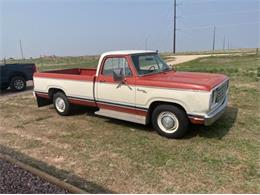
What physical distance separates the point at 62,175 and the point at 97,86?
286cm

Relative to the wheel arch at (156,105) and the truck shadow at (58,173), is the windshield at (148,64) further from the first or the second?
the truck shadow at (58,173)

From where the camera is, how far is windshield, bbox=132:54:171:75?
6.50m

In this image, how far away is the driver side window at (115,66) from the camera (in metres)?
6.49

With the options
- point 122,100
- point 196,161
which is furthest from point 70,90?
point 196,161

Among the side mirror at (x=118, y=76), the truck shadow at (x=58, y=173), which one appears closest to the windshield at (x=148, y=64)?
the side mirror at (x=118, y=76)

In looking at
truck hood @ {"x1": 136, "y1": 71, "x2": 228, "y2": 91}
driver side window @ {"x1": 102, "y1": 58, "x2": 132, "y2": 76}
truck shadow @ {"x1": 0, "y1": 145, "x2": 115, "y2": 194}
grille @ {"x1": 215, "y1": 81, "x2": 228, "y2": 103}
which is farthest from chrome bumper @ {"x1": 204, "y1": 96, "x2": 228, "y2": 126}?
truck shadow @ {"x1": 0, "y1": 145, "x2": 115, "y2": 194}

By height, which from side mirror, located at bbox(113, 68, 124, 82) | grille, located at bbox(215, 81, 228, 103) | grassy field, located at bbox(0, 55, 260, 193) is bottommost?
grassy field, located at bbox(0, 55, 260, 193)

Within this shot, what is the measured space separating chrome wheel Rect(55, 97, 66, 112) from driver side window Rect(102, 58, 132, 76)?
1.76 metres

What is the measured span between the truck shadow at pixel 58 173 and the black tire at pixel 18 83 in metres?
7.90

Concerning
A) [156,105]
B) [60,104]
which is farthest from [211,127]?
[60,104]

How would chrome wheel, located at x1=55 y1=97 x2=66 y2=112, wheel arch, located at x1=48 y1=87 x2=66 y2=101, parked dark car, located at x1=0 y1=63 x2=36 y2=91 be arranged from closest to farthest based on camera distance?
chrome wheel, located at x1=55 y1=97 x2=66 y2=112, wheel arch, located at x1=48 y1=87 x2=66 y2=101, parked dark car, located at x1=0 y1=63 x2=36 y2=91

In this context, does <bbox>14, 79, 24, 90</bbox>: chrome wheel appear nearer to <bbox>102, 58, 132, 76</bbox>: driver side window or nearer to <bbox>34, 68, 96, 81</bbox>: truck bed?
<bbox>34, 68, 96, 81</bbox>: truck bed

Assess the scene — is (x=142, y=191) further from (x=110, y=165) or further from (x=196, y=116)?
(x=196, y=116)

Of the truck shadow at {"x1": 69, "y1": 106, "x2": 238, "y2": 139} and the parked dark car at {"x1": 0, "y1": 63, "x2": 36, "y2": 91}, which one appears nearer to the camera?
the truck shadow at {"x1": 69, "y1": 106, "x2": 238, "y2": 139}
